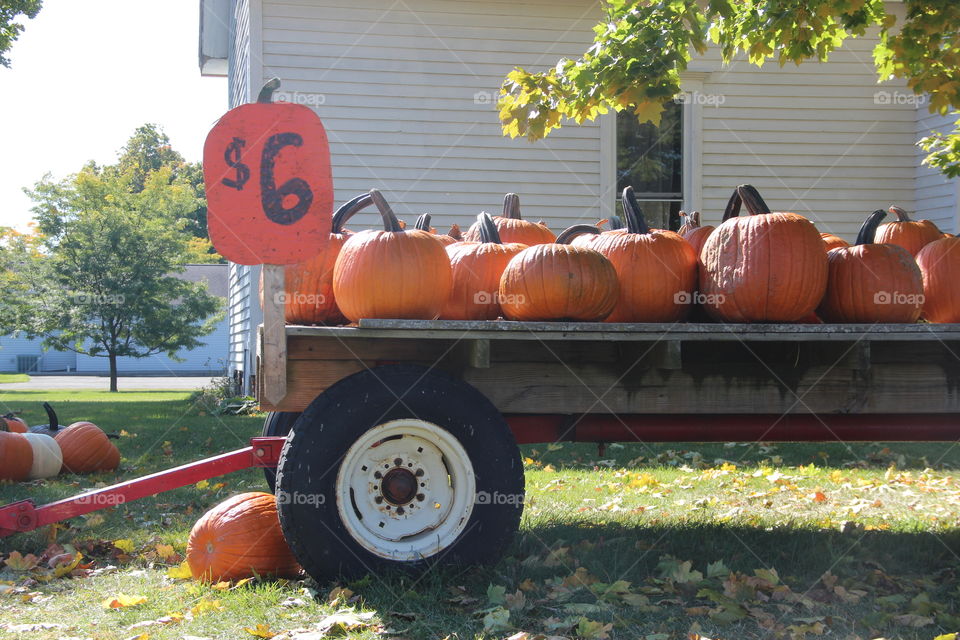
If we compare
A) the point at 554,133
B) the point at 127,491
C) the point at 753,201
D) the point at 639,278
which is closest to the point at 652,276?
the point at 639,278

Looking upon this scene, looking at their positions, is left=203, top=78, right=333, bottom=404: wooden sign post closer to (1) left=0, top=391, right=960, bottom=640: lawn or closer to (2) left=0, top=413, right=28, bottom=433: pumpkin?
(1) left=0, top=391, right=960, bottom=640: lawn


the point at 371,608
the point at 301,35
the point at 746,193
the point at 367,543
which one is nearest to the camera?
the point at 371,608

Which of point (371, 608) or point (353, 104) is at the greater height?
point (353, 104)

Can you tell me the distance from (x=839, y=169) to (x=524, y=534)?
8.00 metres

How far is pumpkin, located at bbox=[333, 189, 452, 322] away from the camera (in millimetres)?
3807

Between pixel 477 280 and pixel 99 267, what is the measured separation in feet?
53.7

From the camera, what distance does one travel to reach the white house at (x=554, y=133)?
9836 mm

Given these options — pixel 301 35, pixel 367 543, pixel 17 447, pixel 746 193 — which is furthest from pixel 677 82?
pixel 301 35

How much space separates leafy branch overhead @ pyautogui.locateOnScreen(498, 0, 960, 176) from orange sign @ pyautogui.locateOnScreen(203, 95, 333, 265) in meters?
1.95

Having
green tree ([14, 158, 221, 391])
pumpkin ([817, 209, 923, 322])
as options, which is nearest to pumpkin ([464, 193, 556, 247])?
pumpkin ([817, 209, 923, 322])

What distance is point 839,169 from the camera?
1056 centimetres

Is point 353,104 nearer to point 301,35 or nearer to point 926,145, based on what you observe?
point 301,35

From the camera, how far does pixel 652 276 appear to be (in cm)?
405

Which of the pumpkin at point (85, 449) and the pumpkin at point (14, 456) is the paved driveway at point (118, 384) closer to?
the pumpkin at point (85, 449)
